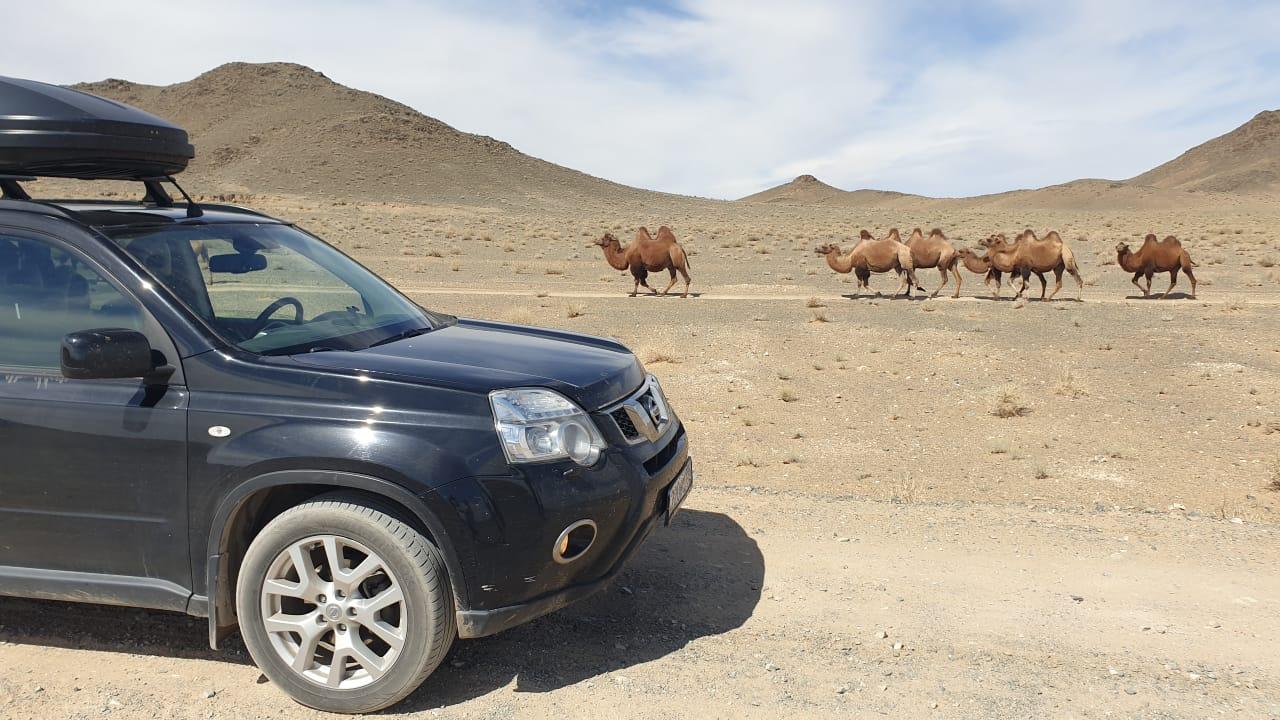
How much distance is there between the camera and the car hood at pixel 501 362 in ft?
13.6

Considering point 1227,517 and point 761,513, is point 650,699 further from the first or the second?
point 1227,517

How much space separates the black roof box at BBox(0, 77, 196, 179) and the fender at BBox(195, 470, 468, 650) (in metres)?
1.66

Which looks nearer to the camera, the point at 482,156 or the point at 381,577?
the point at 381,577

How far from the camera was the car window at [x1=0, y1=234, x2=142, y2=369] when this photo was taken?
14.0 feet

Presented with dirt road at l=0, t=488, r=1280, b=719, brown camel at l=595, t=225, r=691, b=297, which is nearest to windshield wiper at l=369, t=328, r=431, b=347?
dirt road at l=0, t=488, r=1280, b=719

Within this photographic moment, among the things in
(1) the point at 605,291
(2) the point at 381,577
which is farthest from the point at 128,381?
(1) the point at 605,291

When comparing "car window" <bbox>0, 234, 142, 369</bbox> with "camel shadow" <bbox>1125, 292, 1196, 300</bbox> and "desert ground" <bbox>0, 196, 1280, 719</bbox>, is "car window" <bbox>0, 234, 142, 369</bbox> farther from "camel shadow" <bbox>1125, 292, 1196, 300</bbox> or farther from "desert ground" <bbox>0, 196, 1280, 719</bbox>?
"camel shadow" <bbox>1125, 292, 1196, 300</bbox>

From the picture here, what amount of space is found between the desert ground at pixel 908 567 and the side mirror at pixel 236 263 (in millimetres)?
1770

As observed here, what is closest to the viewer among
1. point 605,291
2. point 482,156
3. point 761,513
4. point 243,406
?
point 243,406

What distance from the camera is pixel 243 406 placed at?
157 inches

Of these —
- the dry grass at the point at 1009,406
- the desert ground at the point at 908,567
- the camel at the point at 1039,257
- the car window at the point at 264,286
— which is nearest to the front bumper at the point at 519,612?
the desert ground at the point at 908,567

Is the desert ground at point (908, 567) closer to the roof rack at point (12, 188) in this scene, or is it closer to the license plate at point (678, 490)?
the license plate at point (678, 490)

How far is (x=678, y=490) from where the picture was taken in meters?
4.80

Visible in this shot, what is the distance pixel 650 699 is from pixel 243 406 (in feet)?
6.75
